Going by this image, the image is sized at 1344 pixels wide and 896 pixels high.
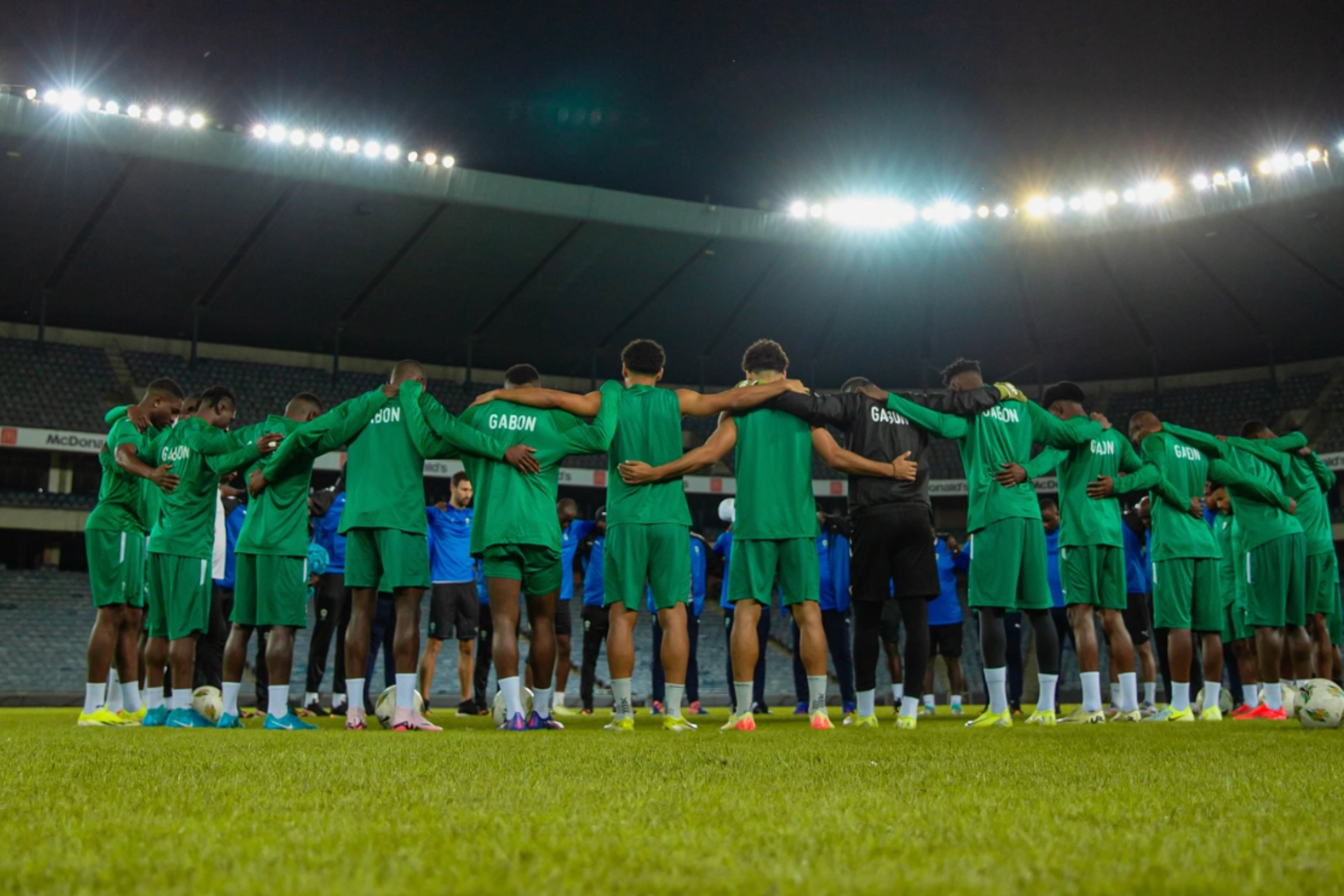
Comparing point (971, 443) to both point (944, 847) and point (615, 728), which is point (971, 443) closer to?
point (615, 728)

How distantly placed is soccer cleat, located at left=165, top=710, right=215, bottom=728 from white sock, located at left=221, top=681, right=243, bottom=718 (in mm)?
119

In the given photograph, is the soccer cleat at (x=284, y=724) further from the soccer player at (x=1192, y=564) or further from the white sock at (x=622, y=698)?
the soccer player at (x=1192, y=564)

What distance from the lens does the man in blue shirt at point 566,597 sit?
10.3 m

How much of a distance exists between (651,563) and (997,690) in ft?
8.20

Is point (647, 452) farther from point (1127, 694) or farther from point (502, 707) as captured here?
point (1127, 694)

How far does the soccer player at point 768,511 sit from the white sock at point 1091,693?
6.35 feet

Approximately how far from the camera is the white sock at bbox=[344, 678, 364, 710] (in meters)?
6.34

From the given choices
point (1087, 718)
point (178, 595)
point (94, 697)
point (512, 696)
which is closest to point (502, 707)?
point (512, 696)

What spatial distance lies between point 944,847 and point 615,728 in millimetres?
4295

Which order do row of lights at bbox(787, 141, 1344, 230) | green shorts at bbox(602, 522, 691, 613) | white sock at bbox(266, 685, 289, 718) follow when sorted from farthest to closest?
1. row of lights at bbox(787, 141, 1344, 230)
2. white sock at bbox(266, 685, 289, 718)
3. green shorts at bbox(602, 522, 691, 613)

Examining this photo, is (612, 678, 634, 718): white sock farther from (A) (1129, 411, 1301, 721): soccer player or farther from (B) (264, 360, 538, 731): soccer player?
(A) (1129, 411, 1301, 721): soccer player

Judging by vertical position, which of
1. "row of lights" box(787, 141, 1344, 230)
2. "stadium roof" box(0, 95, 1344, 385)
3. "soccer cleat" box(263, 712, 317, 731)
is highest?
"row of lights" box(787, 141, 1344, 230)

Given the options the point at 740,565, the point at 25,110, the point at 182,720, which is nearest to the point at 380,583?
the point at 182,720

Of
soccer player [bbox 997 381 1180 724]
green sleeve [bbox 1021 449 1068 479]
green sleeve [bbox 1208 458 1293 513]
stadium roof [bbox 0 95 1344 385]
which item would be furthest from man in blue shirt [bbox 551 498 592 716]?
stadium roof [bbox 0 95 1344 385]
